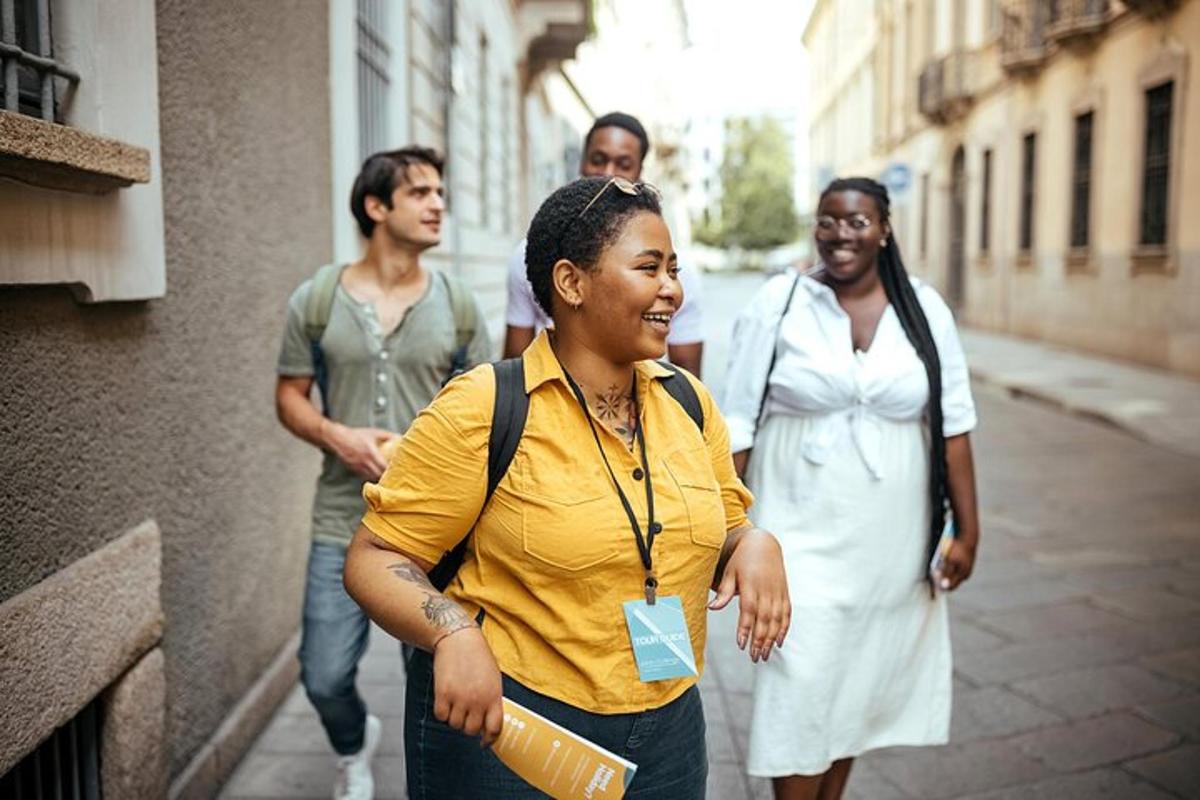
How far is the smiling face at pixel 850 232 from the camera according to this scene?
326 centimetres

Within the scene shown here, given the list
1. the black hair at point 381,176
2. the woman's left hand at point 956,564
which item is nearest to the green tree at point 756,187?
the black hair at point 381,176

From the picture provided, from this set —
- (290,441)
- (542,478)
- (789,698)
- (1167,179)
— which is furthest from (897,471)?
A: (1167,179)

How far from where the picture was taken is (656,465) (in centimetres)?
202

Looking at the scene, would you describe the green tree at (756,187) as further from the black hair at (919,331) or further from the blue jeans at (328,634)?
the blue jeans at (328,634)

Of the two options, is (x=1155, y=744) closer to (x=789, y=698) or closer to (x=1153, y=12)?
(x=789, y=698)

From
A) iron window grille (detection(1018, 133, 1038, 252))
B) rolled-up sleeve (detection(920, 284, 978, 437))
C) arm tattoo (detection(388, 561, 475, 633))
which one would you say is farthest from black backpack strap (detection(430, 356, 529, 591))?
iron window grille (detection(1018, 133, 1038, 252))

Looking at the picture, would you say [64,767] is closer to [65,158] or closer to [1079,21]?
[65,158]

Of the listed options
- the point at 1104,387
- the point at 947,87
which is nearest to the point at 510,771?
the point at 1104,387

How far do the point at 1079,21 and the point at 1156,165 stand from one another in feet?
9.33

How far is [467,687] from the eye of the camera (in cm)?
171

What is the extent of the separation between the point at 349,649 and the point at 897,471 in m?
1.65

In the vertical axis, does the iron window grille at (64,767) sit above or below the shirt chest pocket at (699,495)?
below

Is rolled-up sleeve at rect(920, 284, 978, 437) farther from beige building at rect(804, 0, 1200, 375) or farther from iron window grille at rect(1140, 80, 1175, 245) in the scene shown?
iron window grille at rect(1140, 80, 1175, 245)

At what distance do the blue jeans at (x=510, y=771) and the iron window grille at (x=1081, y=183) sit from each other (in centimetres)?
1748
